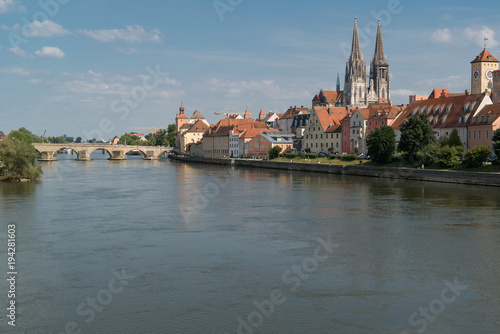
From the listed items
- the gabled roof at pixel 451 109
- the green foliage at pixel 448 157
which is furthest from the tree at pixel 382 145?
the green foliage at pixel 448 157

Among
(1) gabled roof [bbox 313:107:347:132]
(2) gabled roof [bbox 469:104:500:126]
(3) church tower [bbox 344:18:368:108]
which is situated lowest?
(2) gabled roof [bbox 469:104:500:126]

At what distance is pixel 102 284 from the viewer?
17844 millimetres

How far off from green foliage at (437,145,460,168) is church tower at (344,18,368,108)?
3641 inches

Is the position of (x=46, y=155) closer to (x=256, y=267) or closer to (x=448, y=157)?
(x=448, y=157)

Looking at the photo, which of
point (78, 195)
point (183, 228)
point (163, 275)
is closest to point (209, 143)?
point (78, 195)

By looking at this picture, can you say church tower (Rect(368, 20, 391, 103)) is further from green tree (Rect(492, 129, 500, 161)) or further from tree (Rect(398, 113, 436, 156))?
green tree (Rect(492, 129, 500, 161))

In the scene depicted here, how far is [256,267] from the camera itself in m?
19.7

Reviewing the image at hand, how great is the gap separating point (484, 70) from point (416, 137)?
33810 mm

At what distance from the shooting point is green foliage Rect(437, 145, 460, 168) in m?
52.7

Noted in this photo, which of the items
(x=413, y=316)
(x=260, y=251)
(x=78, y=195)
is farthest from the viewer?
(x=78, y=195)

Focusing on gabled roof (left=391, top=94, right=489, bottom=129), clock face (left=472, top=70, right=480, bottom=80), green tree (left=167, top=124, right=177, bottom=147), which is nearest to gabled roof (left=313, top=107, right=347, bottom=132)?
gabled roof (left=391, top=94, right=489, bottom=129)

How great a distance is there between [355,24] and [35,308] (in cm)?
13622

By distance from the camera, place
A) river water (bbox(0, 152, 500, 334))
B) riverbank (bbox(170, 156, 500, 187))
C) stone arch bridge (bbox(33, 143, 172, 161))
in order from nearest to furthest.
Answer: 1. river water (bbox(0, 152, 500, 334))
2. riverbank (bbox(170, 156, 500, 187))
3. stone arch bridge (bbox(33, 143, 172, 161))

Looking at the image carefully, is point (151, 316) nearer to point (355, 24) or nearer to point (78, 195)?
point (78, 195)
